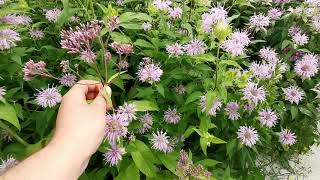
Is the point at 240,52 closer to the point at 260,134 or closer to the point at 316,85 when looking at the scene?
the point at 260,134

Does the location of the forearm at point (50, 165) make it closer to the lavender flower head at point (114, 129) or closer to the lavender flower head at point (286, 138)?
the lavender flower head at point (114, 129)

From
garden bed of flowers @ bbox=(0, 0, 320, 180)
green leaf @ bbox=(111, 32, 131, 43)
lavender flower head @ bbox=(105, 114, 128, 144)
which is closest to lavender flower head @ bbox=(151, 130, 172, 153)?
garden bed of flowers @ bbox=(0, 0, 320, 180)

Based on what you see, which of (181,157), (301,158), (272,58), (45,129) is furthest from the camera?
(301,158)

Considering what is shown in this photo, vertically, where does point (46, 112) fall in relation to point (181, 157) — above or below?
above

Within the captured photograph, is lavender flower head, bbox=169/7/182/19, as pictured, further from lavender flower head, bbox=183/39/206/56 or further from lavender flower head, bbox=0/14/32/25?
lavender flower head, bbox=0/14/32/25

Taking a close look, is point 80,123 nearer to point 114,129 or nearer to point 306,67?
point 114,129

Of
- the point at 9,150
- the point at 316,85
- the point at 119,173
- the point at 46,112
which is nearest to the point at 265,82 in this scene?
the point at 316,85
